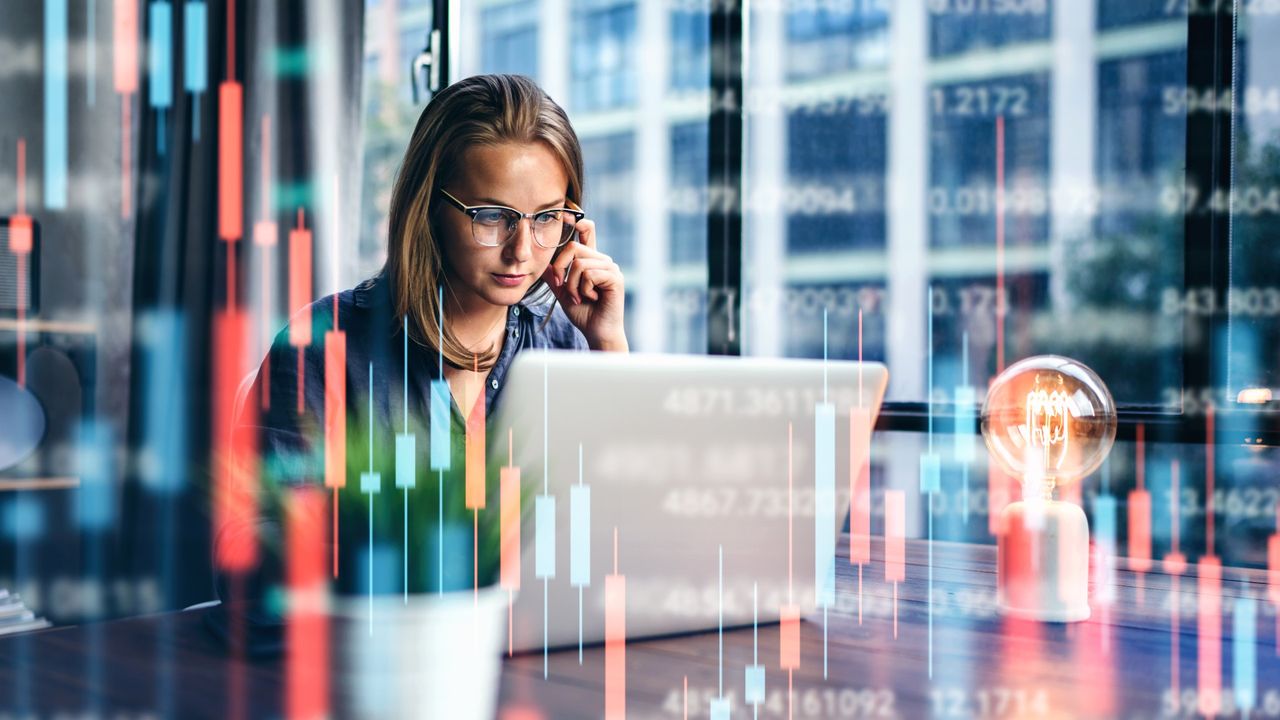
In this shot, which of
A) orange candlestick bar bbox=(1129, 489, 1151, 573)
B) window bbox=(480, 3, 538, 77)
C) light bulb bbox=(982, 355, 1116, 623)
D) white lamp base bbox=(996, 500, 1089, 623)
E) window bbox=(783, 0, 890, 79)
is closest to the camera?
white lamp base bbox=(996, 500, 1089, 623)

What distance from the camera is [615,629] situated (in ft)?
2.81

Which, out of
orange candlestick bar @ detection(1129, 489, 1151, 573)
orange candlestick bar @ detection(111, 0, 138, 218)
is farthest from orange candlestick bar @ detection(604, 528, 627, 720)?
orange candlestick bar @ detection(111, 0, 138, 218)

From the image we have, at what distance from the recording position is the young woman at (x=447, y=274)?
1.33m

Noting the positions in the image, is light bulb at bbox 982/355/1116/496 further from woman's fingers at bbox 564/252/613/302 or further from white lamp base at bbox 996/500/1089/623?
woman's fingers at bbox 564/252/613/302

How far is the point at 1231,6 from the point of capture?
6.10 feet

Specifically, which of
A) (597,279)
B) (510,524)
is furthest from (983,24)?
(510,524)

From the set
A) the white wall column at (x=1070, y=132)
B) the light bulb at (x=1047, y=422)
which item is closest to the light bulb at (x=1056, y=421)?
the light bulb at (x=1047, y=422)

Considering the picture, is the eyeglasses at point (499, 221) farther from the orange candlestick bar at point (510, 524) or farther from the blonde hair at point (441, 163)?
the orange candlestick bar at point (510, 524)

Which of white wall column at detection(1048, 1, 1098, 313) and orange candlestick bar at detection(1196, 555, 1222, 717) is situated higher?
white wall column at detection(1048, 1, 1098, 313)

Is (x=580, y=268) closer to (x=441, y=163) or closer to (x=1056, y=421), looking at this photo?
(x=441, y=163)

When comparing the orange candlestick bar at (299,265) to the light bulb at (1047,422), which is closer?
the light bulb at (1047,422)

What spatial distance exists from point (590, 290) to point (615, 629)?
2.54 ft

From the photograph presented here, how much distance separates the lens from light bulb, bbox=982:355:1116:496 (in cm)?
119

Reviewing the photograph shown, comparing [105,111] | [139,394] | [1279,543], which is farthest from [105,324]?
[1279,543]
